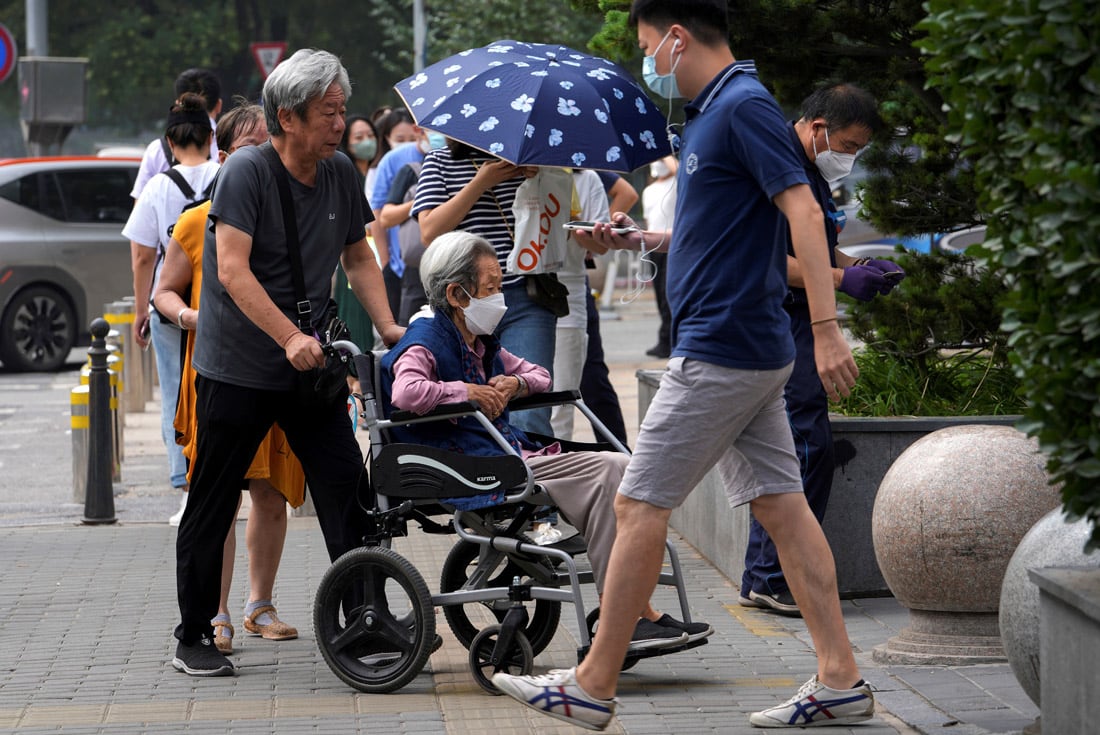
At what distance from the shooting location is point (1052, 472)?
3.96 metres

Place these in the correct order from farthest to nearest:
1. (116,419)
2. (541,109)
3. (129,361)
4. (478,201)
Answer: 1. (129,361)
2. (116,419)
3. (478,201)
4. (541,109)

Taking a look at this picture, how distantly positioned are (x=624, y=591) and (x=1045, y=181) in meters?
1.61

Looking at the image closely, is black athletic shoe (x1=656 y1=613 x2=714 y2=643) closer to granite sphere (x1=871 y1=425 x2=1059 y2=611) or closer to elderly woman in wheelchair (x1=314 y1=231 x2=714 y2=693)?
elderly woman in wheelchair (x1=314 y1=231 x2=714 y2=693)

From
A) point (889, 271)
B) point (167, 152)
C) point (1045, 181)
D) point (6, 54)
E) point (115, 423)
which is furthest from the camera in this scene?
point (6, 54)

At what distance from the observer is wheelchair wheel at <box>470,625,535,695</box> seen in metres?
5.38

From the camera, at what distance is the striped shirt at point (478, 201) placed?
23.9 ft

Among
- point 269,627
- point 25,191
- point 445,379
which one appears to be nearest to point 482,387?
point 445,379

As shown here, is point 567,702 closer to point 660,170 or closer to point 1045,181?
point 1045,181

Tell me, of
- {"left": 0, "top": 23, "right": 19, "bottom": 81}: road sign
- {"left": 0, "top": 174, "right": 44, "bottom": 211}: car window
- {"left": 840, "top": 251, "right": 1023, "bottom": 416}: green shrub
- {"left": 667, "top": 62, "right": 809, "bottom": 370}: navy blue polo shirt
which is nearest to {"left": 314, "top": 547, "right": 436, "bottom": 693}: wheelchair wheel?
{"left": 667, "top": 62, "right": 809, "bottom": 370}: navy blue polo shirt

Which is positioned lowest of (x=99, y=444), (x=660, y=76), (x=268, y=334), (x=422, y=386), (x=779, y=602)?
(x=99, y=444)

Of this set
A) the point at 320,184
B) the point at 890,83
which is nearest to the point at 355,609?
the point at 320,184

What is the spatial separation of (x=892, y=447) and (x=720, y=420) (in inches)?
84.3

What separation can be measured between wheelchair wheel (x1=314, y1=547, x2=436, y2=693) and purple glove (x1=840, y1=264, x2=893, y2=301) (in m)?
1.82

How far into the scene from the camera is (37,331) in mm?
18062
